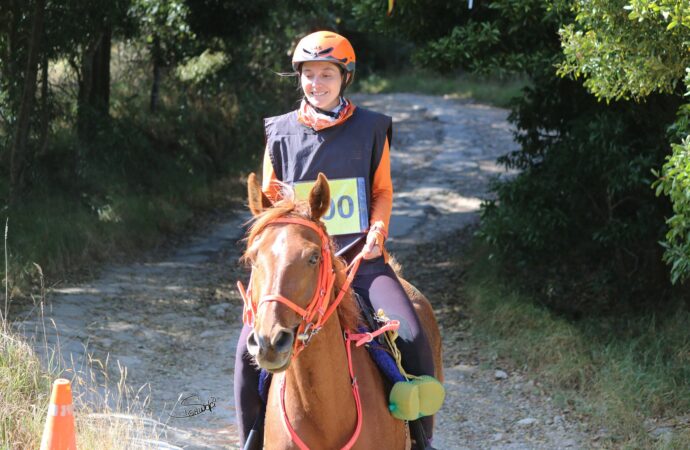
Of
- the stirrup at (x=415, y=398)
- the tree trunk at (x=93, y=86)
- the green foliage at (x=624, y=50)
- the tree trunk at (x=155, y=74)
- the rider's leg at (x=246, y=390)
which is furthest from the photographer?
the tree trunk at (x=155, y=74)

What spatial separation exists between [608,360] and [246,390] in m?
4.65

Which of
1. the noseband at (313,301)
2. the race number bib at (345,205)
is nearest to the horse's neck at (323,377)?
the noseband at (313,301)

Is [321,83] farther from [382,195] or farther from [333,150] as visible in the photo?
[382,195]

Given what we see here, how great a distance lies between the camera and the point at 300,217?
11.3ft

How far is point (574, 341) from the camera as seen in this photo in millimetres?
8117

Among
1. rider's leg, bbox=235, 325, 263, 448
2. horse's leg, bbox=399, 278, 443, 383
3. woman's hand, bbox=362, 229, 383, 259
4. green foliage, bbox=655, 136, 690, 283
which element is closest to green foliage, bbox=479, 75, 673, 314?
green foliage, bbox=655, 136, 690, 283

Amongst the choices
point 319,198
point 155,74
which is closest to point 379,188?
point 319,198

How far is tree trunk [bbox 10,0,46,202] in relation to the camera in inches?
386

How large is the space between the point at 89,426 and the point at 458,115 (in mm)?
18633

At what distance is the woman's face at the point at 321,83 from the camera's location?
167 inches

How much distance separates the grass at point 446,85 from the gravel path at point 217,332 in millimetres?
11034

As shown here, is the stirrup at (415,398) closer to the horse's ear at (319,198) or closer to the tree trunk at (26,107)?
the horse's ear at (319,198)

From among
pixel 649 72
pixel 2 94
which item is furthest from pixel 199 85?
pixel 649 72

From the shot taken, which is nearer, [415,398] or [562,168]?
[415,398]
